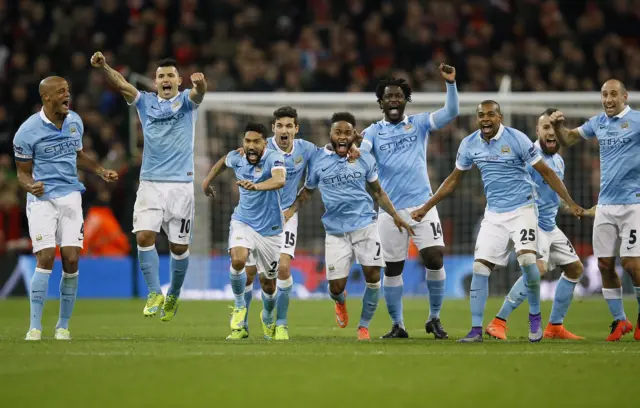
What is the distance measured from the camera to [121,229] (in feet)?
69.3

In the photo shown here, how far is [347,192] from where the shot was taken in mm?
12078

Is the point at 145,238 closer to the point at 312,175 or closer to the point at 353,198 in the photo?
the point at 312,175

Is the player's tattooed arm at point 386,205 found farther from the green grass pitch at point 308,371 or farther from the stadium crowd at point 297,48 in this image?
the stadium crowd at point 297,48

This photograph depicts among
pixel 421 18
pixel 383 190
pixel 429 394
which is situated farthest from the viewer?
pixel 421 18

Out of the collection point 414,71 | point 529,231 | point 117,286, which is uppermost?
point 414,71

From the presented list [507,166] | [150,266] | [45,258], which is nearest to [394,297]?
[507,166]

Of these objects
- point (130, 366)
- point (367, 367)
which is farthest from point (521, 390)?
point (130, 366)

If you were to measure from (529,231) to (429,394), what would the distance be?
13.2ft

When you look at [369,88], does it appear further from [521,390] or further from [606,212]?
[521,390]

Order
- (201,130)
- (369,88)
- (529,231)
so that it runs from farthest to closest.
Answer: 1. (369,88)
2. (201,130)
3. (529,231)

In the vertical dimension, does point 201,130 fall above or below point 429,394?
above

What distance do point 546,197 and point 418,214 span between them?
1.80 m

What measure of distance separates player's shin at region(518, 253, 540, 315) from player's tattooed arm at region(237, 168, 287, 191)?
257 cm

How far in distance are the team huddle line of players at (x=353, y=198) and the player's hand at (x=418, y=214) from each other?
3cm
